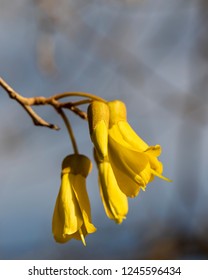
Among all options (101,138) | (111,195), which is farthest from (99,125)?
(111,195)

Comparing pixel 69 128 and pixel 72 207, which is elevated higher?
pixel 69 128

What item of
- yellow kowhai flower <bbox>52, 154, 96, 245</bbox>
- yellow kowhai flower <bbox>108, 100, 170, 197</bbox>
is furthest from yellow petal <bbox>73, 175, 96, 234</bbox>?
yellow kowhai flower <bbox>108, 100, 170, 197</bbox>

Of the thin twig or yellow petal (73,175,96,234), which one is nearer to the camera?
yellow petal (73,175,96,234)

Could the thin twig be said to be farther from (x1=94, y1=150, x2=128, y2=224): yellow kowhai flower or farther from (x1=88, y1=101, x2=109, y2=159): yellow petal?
(x1=94, y1=150, x2=128, y2=224): yellow kowhai flower

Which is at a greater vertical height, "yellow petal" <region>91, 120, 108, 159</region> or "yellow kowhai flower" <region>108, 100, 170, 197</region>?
"yellow petal" <region>91, 120, 108, 159</region>

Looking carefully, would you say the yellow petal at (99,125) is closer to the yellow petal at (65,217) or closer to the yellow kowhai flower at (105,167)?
the yellow kowhai flower at (105,167)

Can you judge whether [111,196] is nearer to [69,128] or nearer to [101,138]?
[101,138]
